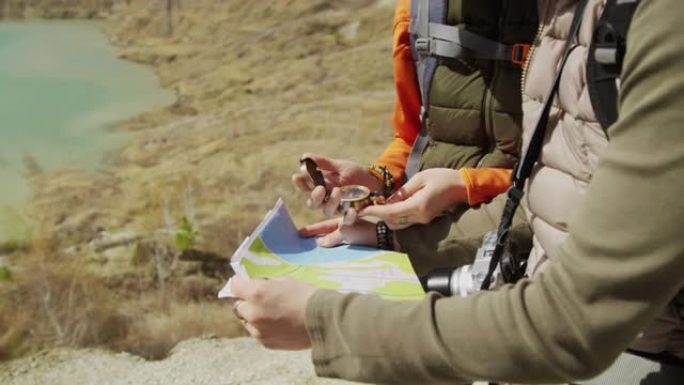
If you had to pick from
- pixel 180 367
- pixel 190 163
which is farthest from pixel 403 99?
pixel 190 163

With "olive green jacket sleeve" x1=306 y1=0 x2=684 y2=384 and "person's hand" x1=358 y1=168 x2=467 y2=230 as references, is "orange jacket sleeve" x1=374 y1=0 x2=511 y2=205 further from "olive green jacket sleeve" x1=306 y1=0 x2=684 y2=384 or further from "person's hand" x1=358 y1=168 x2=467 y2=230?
"olive green jacket sleeve" x1=306 y1=0 x2=684 y2=384

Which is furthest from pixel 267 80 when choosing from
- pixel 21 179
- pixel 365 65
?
pixel 21 179

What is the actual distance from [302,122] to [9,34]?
3.15 meters

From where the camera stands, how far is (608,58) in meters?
0.70

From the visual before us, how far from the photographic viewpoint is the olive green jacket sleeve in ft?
2.00

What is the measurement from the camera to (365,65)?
23.5ft

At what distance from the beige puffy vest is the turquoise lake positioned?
12.0 feet

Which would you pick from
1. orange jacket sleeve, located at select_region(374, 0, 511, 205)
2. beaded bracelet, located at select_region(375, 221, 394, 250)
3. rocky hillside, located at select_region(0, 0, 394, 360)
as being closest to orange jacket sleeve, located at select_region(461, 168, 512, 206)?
orange jacket sleeve, located at select_region(374, 0, 511, 205)

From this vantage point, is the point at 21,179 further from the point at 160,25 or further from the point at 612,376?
the point at 612,376

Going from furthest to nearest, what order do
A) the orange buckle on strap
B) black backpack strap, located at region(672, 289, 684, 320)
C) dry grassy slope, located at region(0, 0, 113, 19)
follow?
dry grassy slope, located at region(0, 0, 113, 19), the orange buckle on strap, black backpack strap, located at region(672, 289, 684, 320)

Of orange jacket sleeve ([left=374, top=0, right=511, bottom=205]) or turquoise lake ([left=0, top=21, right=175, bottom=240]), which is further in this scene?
turquoise lake ([left=0, top=21, right=175, bottom=240])

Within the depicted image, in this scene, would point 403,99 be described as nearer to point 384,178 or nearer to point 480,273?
point 384,178

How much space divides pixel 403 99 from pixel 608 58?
0.83m

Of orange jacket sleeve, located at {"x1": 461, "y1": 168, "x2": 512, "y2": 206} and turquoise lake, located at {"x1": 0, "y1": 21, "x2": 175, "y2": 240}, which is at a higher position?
orange jacket sleeve, located at {"x1": 461, "y1": 168, "x2": 512, "y2": 206}
